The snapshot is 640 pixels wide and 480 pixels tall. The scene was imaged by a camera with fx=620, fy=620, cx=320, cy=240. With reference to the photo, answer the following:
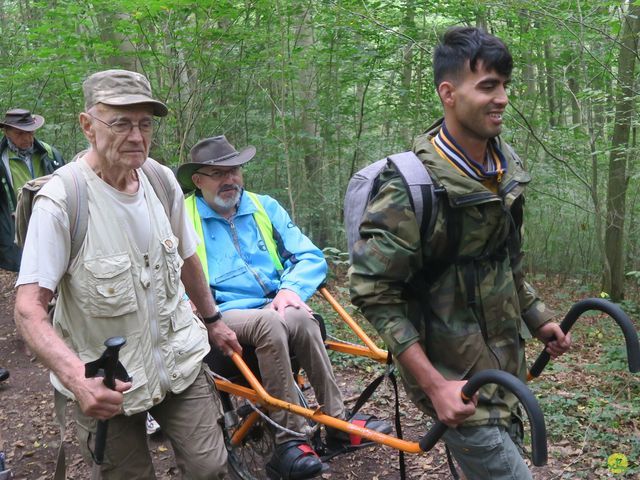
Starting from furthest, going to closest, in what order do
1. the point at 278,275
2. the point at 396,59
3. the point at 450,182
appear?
the point at 396,59
the point at 278,275
the point at 450,182

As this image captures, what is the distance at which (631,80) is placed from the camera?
829 centimetres

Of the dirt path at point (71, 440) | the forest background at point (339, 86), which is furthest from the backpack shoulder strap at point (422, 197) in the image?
the forest background at point (339, 86)

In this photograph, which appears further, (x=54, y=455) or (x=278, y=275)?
(x=54, y=455)

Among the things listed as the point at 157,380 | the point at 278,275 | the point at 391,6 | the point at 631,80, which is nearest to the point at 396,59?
the point at 391,6

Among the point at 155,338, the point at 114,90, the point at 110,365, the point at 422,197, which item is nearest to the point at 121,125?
the point at 114,90

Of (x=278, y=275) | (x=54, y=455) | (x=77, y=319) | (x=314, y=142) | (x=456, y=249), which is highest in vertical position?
(x=456, y=249)

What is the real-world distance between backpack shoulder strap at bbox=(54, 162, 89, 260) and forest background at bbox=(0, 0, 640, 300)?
460 centimetres

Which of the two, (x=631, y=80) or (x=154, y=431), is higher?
(x=631, y=80)

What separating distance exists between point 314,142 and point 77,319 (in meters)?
8.89

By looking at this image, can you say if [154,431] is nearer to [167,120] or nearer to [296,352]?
[296,352]

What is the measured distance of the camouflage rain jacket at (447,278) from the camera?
7.29 ft

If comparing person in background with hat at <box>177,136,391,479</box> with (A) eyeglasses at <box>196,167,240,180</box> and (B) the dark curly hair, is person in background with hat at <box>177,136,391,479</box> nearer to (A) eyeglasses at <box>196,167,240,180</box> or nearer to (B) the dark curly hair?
(A) eyeglasses at <box>196,167,240,180</box>

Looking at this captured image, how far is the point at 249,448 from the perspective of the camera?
4.52 m

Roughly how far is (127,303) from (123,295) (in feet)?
0.14
